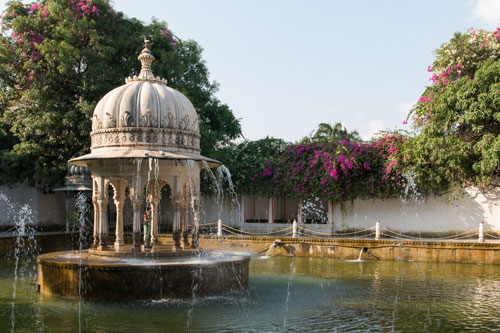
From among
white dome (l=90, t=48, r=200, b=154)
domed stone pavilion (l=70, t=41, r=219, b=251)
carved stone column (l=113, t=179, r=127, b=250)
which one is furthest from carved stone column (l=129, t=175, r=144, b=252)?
white dome (l=90, t=48, r=200, b=154)

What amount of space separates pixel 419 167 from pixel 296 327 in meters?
12.5

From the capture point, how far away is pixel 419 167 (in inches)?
774

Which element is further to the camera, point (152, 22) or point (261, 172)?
point (261, 172)

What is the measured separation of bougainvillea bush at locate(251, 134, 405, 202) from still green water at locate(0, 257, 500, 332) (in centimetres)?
806

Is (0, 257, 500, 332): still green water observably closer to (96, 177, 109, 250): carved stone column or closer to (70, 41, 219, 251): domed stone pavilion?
(96, 177, 109, 250): carved stone column

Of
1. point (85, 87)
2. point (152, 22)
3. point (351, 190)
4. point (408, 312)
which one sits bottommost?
point (408, 312)

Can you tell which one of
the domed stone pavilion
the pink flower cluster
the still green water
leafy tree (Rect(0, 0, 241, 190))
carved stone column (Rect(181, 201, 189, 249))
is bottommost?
the still green water

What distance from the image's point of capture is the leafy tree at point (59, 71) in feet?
69.9

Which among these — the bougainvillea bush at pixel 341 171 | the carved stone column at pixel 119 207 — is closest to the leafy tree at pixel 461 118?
the bougainvillea bush at pixel 341 171

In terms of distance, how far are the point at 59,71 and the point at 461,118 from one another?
49.0ft

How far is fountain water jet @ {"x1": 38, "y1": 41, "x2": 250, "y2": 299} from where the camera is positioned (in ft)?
35.1

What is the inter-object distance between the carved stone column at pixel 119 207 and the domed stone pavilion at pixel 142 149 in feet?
0.09

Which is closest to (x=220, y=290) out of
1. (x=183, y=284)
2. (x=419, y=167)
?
(x=183, y=284)

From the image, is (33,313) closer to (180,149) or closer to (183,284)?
(183,284)
